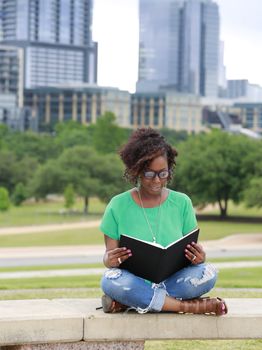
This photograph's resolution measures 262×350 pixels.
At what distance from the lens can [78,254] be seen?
32438mm

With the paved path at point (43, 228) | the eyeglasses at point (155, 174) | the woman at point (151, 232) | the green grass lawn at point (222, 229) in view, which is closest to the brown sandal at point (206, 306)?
the woman at point (151, 232)

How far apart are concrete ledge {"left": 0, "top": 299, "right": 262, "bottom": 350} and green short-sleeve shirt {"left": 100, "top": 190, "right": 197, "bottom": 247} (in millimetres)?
590

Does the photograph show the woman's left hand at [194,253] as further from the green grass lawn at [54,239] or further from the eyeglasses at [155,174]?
the green grass lawn at [54,239]

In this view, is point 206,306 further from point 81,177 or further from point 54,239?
point 81,177

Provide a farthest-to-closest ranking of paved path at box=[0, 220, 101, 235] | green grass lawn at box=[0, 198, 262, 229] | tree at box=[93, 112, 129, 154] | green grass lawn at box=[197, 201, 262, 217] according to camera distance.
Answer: tree at box=[93, 112, 129, 154], green grass lawn at box=[197, 201, 262, 217], green grass lawn at box=[0, 198, 262, 229], paved path at box=[0, 220, 101, 235]

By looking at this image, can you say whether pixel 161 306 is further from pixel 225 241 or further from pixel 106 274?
pixel 225 241

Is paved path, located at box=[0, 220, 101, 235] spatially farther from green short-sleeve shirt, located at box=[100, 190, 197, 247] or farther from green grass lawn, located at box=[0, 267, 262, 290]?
→ green short-sleeve shirt, located at box=[100, 190, 197, 247]

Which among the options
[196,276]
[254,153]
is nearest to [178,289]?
[196,276]

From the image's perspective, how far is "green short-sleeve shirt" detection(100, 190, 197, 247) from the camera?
6797mm

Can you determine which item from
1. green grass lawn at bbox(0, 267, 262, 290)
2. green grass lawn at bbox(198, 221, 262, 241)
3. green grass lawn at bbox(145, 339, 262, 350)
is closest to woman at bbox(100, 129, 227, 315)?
green grass lawn at bbox(145, 339, 262, 350)

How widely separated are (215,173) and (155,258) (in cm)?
4829

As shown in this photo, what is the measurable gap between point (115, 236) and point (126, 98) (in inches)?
6578

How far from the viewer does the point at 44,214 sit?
5984 cm

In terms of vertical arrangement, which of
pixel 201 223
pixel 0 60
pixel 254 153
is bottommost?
pixel 201 223
